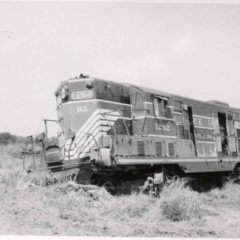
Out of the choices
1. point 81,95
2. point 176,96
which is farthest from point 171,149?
point 81,95

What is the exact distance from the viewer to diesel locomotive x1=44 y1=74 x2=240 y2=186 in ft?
27.6

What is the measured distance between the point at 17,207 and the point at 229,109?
8.45 meters

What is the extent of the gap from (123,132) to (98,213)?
2.79 meters

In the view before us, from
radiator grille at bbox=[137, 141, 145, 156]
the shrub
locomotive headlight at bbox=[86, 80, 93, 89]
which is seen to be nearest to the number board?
locomotive headlight at bbox=[86, 80, 93, 89]

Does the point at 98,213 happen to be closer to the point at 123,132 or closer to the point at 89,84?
the point at 123,132

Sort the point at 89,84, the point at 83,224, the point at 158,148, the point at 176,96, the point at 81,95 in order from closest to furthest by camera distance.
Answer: the point at 83,224, the point at 89,84, the point at 81,95, the point at 158,148, the point at 176,96

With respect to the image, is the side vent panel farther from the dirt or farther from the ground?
the dirt

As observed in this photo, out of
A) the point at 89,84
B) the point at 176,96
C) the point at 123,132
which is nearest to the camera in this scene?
the point at 89,84

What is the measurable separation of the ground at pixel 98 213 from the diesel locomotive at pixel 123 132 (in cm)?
77

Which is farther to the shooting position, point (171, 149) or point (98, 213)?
point (171, 149)

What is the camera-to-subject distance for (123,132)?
363 inches

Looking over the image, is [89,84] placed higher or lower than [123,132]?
higher

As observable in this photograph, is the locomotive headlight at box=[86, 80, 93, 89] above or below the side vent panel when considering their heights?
above

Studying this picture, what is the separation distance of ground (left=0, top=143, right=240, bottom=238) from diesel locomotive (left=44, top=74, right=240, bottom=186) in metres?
0.77
